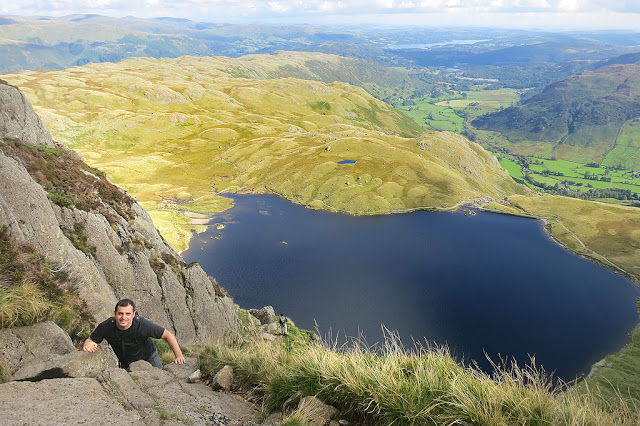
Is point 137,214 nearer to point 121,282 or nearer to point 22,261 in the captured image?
point 121,282

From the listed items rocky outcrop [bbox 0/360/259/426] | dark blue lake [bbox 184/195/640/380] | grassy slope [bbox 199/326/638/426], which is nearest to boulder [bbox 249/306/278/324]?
dark blue lake [bbox 184/195/640/380]

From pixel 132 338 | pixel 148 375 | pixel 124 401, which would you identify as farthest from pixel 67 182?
pixel 124 401

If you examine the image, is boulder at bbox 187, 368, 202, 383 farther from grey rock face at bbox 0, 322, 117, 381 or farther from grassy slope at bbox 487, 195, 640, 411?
grassy slope at bbox 487, 195, 640, 411

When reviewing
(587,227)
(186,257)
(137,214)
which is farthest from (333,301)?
(587,227)

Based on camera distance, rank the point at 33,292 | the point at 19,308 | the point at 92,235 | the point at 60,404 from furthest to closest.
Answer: the point at 92,235 < the point at 33,292 < the point at 19,308 < the point at 60,404

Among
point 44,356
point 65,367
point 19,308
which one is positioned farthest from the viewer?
point 19,308

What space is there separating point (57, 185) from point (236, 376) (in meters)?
28.9

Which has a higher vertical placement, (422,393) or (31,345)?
(422,393)

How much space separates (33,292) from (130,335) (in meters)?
3.87

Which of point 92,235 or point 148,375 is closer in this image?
point 148,375

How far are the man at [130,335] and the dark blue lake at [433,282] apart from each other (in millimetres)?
47617

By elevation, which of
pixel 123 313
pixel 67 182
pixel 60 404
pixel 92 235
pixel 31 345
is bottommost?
pixel 92 235

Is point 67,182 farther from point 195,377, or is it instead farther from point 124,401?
point 124,401

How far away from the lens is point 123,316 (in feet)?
36.9
